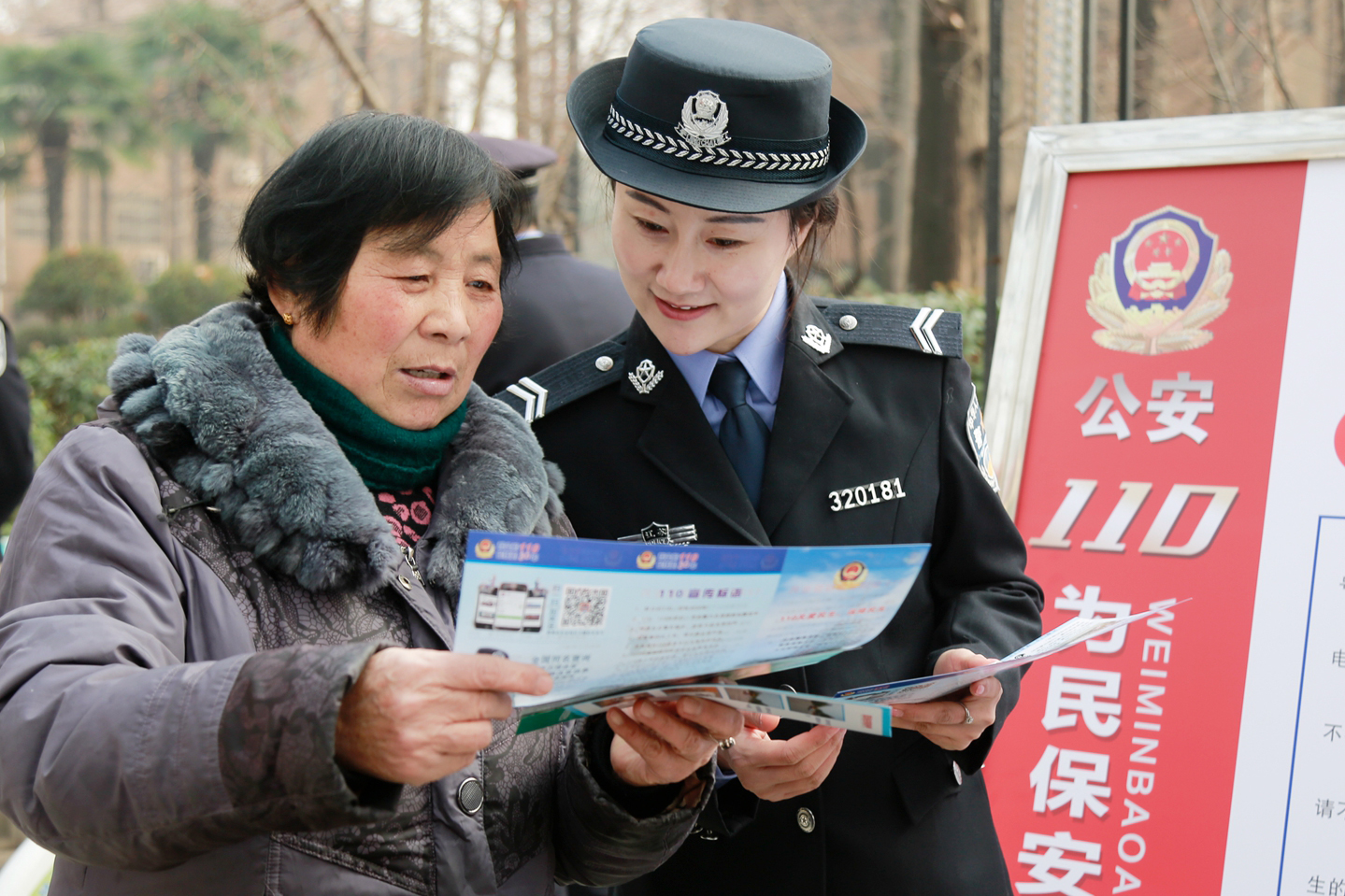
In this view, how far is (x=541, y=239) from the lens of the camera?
3697 mm

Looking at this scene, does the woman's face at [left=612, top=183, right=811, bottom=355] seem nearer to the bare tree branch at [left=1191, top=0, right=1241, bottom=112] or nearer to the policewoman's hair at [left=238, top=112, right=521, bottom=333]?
the policewoman's hair at [left=238, top=112, right=521, bottom=333]

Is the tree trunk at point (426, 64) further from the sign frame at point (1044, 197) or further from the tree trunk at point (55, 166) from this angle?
the tree trunk at point (55, 166)

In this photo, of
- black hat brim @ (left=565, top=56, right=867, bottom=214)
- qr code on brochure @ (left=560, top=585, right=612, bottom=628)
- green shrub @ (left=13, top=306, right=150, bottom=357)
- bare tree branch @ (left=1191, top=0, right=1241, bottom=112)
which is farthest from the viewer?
green shrub @ (left=13, top=306, right=150, bottom=357)

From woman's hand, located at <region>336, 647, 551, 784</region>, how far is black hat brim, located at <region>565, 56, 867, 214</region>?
0.92m

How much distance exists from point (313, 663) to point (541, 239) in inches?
107

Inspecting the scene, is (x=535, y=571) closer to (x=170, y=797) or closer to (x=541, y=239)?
(x=170, y=797)

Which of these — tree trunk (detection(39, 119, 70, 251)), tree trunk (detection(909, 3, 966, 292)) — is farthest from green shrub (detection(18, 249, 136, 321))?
tree trunk (detection(909, 3, 966, 292))

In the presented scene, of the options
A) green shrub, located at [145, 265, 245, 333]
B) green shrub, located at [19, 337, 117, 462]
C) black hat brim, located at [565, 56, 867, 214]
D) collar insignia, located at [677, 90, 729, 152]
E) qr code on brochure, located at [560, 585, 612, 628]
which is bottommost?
green shrub, located at [145, 265, 245, 333]

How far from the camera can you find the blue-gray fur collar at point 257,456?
1.42 meters

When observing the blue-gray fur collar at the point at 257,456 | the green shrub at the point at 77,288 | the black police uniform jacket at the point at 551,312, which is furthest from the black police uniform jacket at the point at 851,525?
the green shrub at the point at 77,288

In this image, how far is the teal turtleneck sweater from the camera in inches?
63.3

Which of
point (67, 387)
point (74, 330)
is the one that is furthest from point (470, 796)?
point (74, 330)

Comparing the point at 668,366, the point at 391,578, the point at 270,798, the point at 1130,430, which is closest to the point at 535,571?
the point at 270,798

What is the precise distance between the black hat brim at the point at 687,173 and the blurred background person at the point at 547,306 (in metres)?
1.25
